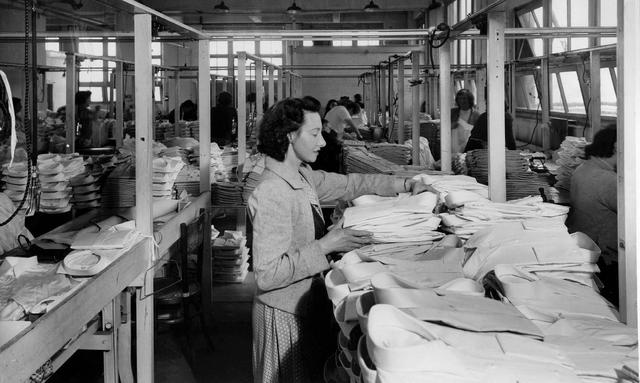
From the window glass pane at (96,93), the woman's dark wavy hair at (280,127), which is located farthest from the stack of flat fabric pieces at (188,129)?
the window glass pane at (96,93)

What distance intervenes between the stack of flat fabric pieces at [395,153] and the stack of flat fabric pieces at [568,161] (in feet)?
4.08

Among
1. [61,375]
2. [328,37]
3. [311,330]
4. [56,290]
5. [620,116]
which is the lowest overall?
[61,375]

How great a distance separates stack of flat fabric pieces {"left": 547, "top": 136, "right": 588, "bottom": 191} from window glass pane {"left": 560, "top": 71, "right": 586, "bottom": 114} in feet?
12.5

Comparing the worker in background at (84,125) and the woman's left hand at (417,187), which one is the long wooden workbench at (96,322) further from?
the worker in background at (84,125)

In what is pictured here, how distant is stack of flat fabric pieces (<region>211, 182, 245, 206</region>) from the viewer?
17.7ft

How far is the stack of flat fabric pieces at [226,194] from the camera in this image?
5.41 metres

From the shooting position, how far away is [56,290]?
8.12ft

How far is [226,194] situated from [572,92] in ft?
18.3

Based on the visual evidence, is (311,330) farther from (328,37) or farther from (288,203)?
(328,37)

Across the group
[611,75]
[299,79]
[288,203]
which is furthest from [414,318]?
[299,79]

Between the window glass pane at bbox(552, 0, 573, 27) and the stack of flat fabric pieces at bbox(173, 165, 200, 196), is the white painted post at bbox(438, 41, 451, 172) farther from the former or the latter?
the window glass pane at bbox(552, 0, 573, 27)

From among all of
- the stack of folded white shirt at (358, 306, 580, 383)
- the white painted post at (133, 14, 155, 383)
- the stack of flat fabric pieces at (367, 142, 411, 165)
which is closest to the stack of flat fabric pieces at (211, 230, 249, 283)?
the stack of flat fabric pieces at (367, 142, 411, 165)

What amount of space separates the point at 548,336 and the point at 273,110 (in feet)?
5.48

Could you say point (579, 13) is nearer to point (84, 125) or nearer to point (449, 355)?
point (84, 125)
